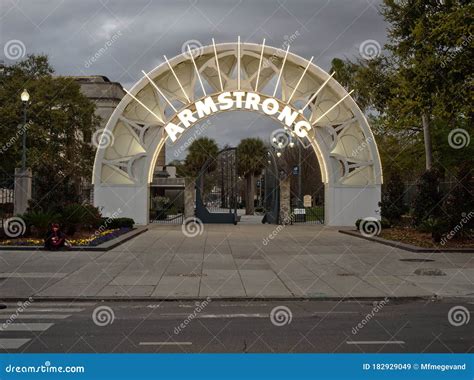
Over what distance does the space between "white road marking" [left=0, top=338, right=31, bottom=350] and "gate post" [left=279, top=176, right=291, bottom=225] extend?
34.3 m

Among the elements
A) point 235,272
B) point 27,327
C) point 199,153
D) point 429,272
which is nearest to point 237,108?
point 235,272

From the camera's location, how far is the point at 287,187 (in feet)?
137

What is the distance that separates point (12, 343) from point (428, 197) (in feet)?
71.3

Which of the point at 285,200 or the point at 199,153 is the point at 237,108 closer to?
the point at 285,200

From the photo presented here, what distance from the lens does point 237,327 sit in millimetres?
9367

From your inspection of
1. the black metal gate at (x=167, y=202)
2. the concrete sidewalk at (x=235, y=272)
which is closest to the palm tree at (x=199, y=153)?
the black metal gate at (x=167, y=202)

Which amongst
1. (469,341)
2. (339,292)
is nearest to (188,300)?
(339,292)

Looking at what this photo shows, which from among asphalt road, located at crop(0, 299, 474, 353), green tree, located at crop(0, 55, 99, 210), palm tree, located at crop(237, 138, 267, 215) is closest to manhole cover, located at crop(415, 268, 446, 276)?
asphalt road, located at crop(0, 299, 474, 353)

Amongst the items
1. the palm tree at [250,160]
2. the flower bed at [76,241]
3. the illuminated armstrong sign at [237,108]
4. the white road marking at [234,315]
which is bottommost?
the flower bed at [76,241]

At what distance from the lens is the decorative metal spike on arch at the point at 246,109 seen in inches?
1480

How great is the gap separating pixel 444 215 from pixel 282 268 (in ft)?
31.4

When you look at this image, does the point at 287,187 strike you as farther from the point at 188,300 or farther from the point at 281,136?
the point at 188,300

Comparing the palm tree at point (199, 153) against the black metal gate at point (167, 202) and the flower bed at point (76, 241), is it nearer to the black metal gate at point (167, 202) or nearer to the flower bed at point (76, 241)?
the black metal gate at point (167, 202)

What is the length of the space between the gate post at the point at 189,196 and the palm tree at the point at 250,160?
866 inches
